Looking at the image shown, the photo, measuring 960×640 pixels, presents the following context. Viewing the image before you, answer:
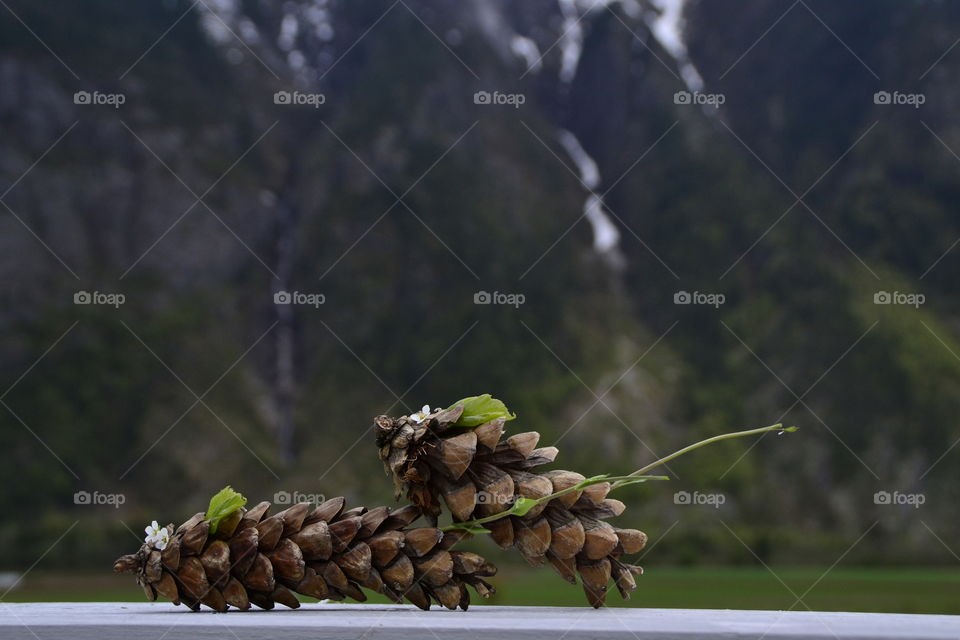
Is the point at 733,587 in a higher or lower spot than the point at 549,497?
lower

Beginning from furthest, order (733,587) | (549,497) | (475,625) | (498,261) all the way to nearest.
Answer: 1. (498,261)
2. (733,587)
3. (549,497)
4. (475,625)

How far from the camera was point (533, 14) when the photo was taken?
85.3ft

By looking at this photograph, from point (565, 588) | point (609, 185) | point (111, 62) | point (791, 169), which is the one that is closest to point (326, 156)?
point (111, 62)

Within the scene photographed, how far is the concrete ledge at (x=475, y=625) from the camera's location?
1390 millimetres

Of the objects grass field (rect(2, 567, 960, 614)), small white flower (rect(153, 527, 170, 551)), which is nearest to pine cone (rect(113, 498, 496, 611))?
small white flower (rect(153, 527, 170, 551))

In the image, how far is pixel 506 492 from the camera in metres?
1.66

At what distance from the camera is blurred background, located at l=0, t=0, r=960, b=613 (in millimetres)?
18922

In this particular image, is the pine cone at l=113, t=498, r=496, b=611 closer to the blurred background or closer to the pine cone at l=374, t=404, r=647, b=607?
the pine cone at l=374, t=404, r=647, b=607

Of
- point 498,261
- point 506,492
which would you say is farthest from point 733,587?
point 506,492

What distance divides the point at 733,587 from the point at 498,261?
9.10 meters

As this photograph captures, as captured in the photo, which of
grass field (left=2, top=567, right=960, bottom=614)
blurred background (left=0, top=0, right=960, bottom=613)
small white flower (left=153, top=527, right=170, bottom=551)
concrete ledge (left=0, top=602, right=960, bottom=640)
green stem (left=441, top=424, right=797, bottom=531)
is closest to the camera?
concrete ledge (left=0, top=602, right=960, bottom=640)

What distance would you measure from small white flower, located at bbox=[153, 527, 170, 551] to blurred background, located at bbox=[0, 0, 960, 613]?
46.2 feet

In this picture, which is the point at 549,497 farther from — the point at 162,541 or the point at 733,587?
the point at 733,587

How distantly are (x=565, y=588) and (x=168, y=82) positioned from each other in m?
15.2
